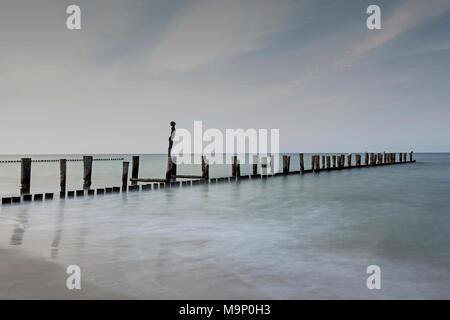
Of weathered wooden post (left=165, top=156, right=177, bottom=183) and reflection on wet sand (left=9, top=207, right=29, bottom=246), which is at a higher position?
weathered wooden post (left=165, top=156, right=177, bottom=183)

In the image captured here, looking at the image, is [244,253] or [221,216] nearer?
[244,253]

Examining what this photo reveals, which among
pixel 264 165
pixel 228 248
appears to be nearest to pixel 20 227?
pixel 228 248

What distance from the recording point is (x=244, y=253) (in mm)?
6781

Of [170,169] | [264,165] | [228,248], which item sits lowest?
[228,248]

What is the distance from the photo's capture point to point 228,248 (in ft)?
23.6

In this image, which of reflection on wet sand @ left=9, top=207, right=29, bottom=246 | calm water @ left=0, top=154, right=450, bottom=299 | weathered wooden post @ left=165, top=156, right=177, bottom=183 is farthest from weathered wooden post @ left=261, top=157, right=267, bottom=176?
reflection on wet sand @ left=9, top=207, right=29, bottom=246

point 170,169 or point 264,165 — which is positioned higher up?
point 264,165

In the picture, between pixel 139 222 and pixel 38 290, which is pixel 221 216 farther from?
pixel 38 290

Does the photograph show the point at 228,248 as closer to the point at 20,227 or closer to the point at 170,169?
the point at 20,227

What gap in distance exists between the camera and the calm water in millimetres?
4977

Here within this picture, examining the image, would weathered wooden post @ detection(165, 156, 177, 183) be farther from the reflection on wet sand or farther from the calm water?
the reflection on wet sand
